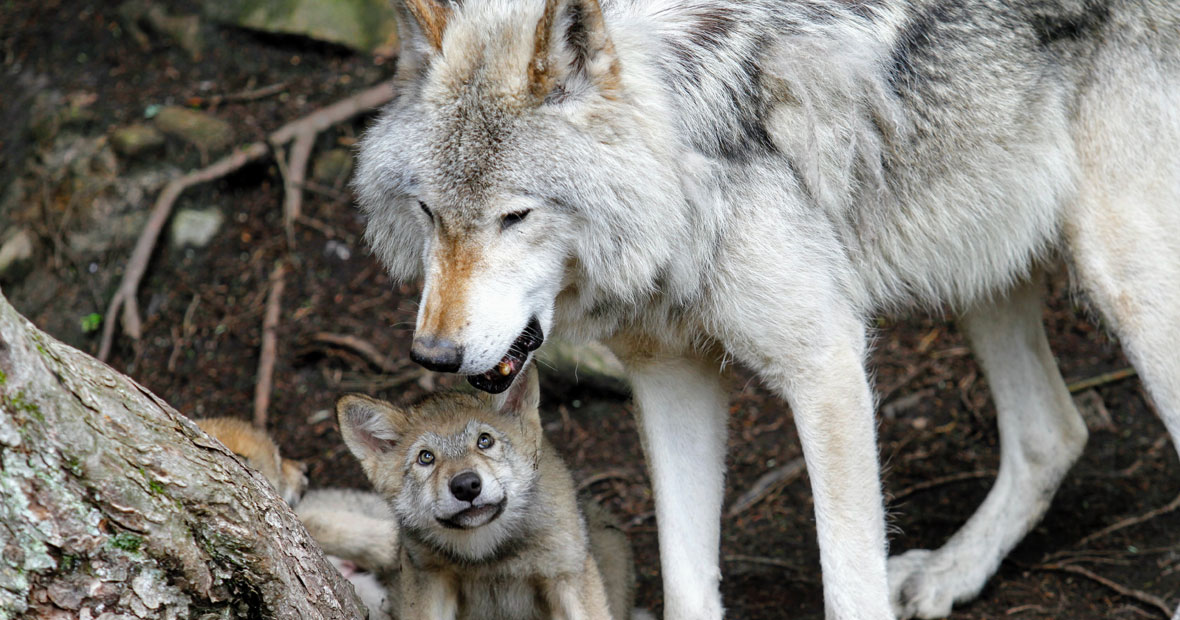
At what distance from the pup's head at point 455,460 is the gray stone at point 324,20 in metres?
4.87

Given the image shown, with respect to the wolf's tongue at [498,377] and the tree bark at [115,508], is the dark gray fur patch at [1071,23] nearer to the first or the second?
the wolf's tongue at [498,377]

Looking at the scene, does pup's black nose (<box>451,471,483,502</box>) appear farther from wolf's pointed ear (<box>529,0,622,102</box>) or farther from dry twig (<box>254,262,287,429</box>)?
dry twig (<box>254,262,287,429</box>)

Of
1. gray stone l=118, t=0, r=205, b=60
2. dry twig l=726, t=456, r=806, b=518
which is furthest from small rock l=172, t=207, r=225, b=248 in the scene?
dry twig l=726, t=456, r=806, b=518

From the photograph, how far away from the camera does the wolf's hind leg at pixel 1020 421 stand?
16.1 feet

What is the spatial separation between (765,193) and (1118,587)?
2.55 meters

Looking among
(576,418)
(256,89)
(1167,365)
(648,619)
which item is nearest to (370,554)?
(648,619)

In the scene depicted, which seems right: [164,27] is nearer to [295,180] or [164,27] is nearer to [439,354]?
[295,180]

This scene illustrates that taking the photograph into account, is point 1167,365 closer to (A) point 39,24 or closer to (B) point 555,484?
(B) point 555,484

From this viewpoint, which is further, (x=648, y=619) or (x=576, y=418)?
(x=576, y=418)

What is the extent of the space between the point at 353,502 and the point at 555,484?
150 centimetres

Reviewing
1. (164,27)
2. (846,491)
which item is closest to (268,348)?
(164,27)

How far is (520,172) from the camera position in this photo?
3.16 meters

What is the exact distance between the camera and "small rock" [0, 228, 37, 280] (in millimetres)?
7074

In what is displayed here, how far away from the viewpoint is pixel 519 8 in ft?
10.9
